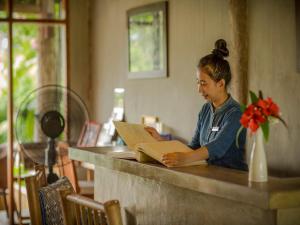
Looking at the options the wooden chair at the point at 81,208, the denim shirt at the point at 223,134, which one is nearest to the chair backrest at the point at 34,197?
the wooden chair at the point at 81,208

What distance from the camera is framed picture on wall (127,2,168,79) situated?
532 centimetres

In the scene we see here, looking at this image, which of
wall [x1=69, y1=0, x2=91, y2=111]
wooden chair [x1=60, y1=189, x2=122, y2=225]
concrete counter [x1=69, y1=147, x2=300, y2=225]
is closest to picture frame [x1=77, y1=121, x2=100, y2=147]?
wall [x1=69, y1=0, x2=91, y2=111]

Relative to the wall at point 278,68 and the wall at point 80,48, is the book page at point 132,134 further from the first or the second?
the wall at point 80,48

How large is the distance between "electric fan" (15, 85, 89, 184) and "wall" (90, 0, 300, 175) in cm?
43

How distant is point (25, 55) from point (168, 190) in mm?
6609

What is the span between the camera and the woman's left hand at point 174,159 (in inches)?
105

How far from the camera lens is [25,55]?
9078mm

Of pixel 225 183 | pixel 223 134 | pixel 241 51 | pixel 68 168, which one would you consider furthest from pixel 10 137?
pixel 225 183

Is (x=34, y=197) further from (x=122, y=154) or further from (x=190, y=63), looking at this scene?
(x=190, y=63)

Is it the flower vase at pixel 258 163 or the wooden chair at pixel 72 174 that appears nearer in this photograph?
the flower vase at pixel 258 163

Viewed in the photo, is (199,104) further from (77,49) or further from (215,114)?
(77,49)

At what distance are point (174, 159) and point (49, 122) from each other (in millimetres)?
2533

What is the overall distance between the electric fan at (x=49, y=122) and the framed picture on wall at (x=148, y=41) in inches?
24.6

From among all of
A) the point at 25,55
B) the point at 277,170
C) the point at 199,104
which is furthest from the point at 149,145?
the point at 25,55
